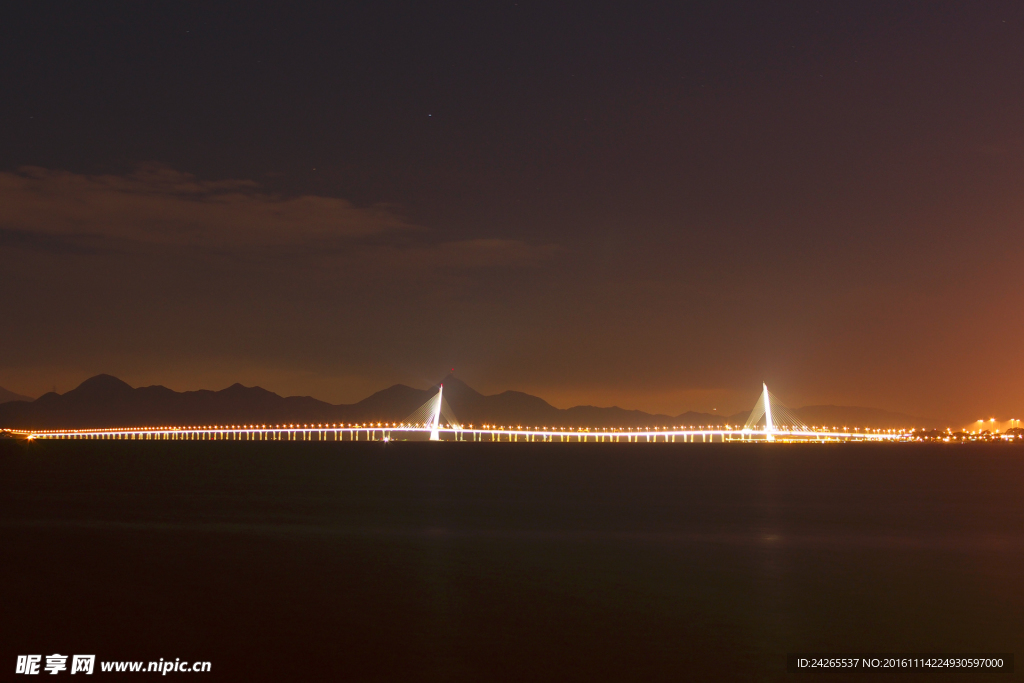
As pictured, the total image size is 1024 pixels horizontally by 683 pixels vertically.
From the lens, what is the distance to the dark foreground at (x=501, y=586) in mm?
12797

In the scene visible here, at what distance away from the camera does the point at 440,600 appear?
56.0 feet

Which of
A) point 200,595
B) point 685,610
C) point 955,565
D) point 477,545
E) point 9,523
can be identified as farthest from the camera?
point 9,523

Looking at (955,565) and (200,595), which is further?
(955,565)

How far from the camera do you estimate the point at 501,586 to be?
18.6m

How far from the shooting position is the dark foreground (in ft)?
42.0

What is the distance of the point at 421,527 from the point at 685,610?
16.4 metres

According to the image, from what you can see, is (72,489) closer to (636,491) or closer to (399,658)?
(636,491)

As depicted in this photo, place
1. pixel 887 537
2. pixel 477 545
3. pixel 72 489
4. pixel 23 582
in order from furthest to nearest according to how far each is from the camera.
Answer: pixel 72 489, pixel 887 537, pixel 477 545, pixel 23 582

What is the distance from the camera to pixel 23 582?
734 inches

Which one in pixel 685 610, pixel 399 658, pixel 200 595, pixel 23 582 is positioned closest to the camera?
pixel 399 658

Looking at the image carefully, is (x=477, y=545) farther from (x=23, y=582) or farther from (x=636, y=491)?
(x=636, y=491)

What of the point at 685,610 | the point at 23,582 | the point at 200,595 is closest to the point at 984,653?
the point at 685,610

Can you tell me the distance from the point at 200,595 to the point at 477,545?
10096mm

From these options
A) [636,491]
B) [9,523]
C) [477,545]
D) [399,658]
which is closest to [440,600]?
[399,658]
